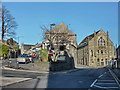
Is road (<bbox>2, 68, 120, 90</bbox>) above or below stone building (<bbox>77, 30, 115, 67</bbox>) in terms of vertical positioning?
below

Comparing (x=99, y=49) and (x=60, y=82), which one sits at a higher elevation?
(x=99, y=49)

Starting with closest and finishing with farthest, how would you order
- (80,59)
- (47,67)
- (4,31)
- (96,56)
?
(47,67), (4,31), (96,56), (80,59)

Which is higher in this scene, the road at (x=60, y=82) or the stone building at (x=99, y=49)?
the stone building at (x=99, y=49)

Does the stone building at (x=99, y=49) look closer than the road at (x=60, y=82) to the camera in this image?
No

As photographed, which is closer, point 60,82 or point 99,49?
point 60,82

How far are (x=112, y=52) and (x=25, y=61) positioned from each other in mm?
45217

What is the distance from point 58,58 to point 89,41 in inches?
1378

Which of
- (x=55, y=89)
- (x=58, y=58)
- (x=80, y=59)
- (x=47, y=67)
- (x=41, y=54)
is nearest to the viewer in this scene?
(x=55, y=89)

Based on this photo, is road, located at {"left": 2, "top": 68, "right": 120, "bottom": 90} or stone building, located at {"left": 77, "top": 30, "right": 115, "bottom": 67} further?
stone building, located at {"left": 77, "top": 30, "right": 115, "bottom": 67}

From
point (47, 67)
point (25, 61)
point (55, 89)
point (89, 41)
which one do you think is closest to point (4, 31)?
point (25, 61)

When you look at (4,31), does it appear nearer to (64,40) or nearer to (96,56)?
(64,40)

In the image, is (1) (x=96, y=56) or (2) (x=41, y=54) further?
(1) (x=96, y=56)

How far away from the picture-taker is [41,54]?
39.5 metres

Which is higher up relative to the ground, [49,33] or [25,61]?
[49,33]
